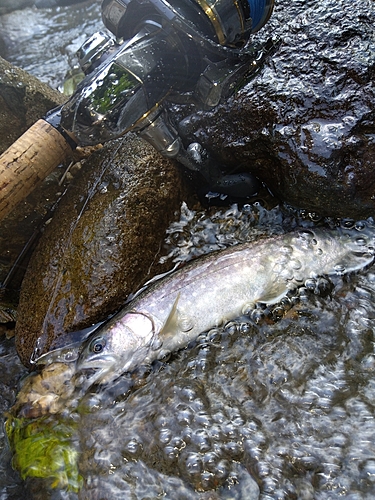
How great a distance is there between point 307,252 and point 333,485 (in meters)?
1.41

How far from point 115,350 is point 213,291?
742 millimetres

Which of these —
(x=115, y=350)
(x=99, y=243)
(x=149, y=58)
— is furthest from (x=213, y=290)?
(x=149, y=58)

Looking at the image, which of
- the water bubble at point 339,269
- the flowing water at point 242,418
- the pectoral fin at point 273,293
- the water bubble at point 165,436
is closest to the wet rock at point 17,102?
the flowing water at point 242,418

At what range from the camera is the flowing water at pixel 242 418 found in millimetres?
2168

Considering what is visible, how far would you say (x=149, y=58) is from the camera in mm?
2168

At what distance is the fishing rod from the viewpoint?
2.11m

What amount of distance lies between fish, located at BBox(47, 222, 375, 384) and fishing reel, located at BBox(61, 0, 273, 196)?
3.46 feet

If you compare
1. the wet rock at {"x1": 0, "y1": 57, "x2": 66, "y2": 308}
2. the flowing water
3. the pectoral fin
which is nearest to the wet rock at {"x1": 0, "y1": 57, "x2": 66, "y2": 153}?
the wet rock at {"x1": 0, "y1": 57, "x2": 66, "y2": 308}

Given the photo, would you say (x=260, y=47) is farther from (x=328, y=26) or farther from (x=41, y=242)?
(x=41, y=242)

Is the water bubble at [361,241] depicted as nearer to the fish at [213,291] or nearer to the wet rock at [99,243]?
the fish at [213,291]

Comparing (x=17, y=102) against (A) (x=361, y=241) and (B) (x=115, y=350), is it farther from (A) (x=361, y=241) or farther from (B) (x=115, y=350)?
(A) (x=361, y=241)

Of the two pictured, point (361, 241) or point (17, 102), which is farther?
point (17, 102)

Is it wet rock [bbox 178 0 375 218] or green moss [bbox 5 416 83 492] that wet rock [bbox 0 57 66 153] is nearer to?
wet rock [bbox 178 0 375 218]

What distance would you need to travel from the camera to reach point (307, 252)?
2.89 m
